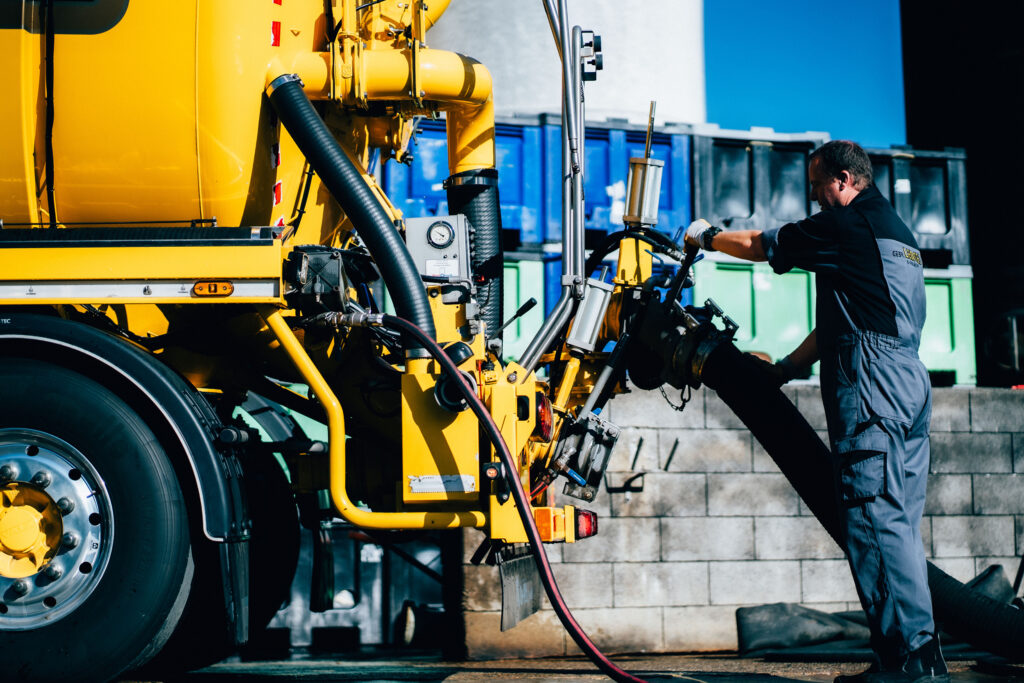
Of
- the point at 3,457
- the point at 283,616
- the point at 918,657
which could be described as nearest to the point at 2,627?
the point at 3,457

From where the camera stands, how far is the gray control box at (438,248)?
3.76m

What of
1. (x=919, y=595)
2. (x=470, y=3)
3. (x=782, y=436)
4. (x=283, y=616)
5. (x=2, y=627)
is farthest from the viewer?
(x=470, y=3)

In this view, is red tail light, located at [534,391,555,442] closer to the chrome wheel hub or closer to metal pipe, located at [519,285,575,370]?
metal pipe, located at [519,285,575,370]

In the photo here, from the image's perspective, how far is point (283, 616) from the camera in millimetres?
6480

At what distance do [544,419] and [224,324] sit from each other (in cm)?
120

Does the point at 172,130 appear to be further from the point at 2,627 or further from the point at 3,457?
the point at 2,627

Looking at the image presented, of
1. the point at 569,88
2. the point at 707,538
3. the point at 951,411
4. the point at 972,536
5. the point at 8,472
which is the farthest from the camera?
the point at 951,411

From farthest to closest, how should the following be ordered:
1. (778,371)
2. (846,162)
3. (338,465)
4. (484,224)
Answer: (778,371) → (484,224) → (846,162) → (338,465)

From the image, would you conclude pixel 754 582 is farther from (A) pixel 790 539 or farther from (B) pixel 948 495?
(B) pixel 948 495

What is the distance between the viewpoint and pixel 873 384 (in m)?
3.46

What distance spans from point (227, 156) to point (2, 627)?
5.33ft

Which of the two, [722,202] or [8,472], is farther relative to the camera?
[722,202]

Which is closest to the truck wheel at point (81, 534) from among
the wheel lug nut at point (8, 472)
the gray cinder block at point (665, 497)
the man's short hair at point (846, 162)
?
the wheel lug nut at point (8, 472)

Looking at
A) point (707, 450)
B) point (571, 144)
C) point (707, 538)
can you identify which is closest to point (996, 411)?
point (707, 450)
